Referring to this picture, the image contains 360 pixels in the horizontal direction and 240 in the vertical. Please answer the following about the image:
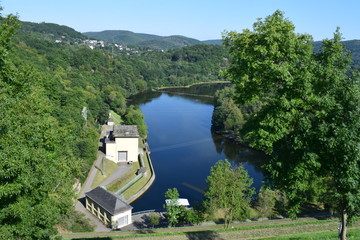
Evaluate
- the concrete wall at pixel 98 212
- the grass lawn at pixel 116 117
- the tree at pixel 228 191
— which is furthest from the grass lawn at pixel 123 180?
the grass lawn at pixel 116 117

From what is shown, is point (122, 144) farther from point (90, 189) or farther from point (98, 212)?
point (98, 212)

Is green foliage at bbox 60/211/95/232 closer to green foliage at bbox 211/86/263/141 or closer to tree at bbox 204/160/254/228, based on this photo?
tree at bbox 204/160/254/228

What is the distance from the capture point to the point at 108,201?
27.5 m

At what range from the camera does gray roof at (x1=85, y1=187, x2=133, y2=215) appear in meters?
26.2

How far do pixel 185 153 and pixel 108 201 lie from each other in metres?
21.1

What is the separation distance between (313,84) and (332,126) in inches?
57.8

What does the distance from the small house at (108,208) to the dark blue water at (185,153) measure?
4.02 m

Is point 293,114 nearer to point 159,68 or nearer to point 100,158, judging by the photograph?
point 100,158

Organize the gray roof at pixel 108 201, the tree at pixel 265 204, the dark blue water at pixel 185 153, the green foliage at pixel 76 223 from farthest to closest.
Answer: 1. the dark blue water at pixel 185 153
2. the tree at pixel 265 204
3. the gray roof at pixel 108 201
4. the green foliage at pixel 76 223

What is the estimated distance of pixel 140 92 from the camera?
10625 cm

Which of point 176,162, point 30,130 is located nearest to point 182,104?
point 176,162

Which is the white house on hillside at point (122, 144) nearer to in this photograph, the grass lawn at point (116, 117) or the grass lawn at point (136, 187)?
the grass lawn at point (136, 187)

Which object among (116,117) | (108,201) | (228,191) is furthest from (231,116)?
(228,191)

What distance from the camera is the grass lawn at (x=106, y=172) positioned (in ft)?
110
